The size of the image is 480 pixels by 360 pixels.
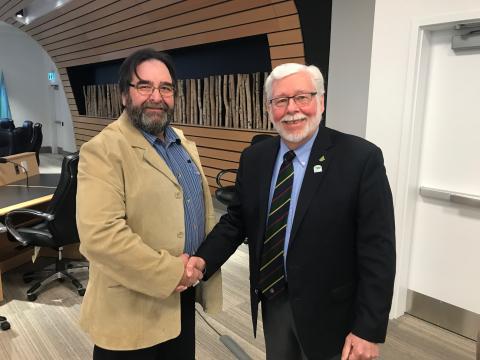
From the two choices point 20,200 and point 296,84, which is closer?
point 296,84

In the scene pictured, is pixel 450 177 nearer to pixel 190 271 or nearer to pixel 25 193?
pixel 190 271

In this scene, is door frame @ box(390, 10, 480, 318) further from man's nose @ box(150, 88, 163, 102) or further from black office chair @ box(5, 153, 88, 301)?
black office chair @ box(5, 153, 88, 301)

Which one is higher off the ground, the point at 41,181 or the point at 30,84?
the point at 30,84

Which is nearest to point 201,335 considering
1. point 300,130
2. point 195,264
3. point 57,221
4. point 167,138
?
point 57,221

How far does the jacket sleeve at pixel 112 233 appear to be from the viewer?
1.29 m

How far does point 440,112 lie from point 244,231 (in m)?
1.95

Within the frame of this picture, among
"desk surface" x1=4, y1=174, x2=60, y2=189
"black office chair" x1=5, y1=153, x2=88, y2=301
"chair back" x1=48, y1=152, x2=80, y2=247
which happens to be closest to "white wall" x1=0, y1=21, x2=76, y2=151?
"desk surface" x1=4, y1=174, x2=60, y2=189

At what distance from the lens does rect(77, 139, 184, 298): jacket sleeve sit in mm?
1292

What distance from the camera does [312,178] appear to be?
1368 millimetres

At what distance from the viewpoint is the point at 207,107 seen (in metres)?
5.68

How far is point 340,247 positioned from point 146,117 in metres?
0.86

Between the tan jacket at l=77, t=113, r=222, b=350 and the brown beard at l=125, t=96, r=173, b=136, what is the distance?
1.3 inches

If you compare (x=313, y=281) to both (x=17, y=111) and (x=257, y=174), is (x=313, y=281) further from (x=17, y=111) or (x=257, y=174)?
(x=17, y=111)

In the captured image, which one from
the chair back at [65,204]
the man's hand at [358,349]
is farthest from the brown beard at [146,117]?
the chair back at [65,204]
